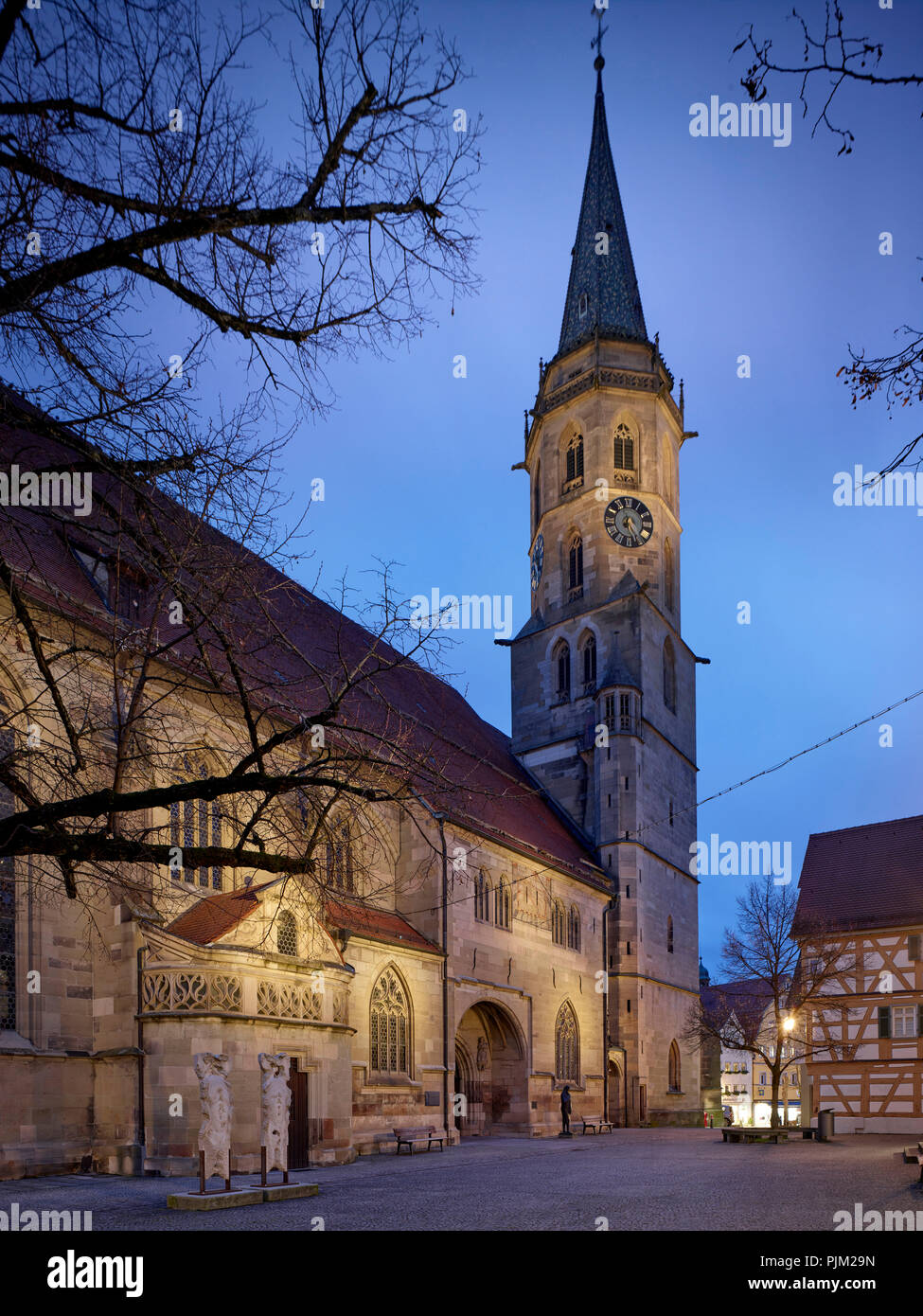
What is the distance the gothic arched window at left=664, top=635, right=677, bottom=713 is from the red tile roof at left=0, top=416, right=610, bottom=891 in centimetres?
657

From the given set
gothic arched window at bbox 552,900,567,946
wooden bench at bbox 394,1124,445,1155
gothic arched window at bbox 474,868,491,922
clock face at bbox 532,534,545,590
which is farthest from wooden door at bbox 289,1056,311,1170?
clock face at bbox 532,534,545,590

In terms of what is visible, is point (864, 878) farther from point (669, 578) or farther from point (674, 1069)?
point (669, 578)

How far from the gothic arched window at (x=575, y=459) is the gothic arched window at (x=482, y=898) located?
20681 millimetres

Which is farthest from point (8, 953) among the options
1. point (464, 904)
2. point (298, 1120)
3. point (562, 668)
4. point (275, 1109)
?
point (562, 668)

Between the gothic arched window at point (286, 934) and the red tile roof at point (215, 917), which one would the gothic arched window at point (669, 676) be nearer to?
the gothic arched window at point (286, 934)

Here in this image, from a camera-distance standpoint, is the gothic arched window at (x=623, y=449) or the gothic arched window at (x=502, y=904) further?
the gothic arched window at (x=623, y=449)

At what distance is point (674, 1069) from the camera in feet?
130

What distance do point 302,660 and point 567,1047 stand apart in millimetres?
28803

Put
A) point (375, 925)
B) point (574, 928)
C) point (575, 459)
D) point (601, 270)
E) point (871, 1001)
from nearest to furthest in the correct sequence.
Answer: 1. point (375, 925)
2. point (871, 1001)
3. point (574, 928)
4. point (575, 459)
5. point (601, 270)

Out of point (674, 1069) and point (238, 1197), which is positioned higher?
point (238, 1197)

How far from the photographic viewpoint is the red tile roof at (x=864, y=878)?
3516 cm

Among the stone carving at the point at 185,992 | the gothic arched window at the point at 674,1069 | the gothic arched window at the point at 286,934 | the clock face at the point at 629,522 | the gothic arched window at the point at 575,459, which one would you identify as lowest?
the gothic arched window at the point at 674,1069

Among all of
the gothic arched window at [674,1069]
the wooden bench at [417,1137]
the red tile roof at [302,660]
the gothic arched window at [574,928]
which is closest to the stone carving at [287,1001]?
the red tile roof at [302,660]
